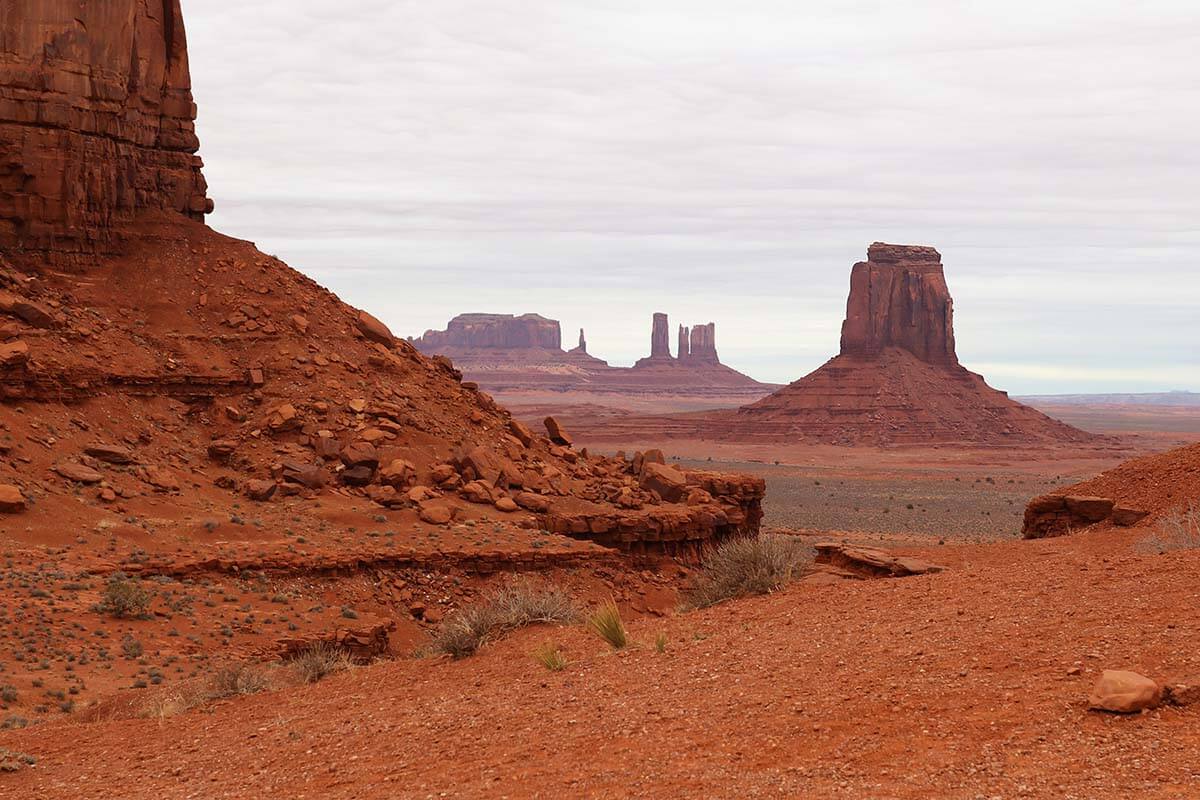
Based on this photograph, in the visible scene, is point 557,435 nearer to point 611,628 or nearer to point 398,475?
point 398,475

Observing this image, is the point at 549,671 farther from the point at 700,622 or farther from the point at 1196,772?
the point at 1196,772

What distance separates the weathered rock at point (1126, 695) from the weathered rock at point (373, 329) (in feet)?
89.6

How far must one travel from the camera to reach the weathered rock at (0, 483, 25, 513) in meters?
22.8

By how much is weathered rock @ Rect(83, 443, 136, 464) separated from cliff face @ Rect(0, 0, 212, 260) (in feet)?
23.5

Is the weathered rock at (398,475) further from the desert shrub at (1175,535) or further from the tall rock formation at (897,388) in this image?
the tall rock formation at (897,388)

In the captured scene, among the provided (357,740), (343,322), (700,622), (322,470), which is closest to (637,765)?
(357,740)

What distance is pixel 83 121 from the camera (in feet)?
99.1

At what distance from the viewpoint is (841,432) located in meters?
115

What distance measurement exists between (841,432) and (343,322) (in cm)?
8736

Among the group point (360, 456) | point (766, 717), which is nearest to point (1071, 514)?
point (766, 717)

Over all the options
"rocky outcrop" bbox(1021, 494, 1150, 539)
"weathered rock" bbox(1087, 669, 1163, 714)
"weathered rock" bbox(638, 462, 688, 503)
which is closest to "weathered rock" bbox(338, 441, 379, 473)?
"weathered rock" bbox(638, 462, 688, 503)

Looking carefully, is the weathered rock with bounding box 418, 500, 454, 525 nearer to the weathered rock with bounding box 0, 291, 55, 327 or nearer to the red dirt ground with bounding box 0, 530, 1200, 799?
the weathered rock with bounding box 0, 291, 55, 327

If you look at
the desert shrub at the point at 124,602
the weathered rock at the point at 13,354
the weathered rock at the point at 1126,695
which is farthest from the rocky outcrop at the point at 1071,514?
the weathered rock at the point at 13,354

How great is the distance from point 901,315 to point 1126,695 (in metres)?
125
